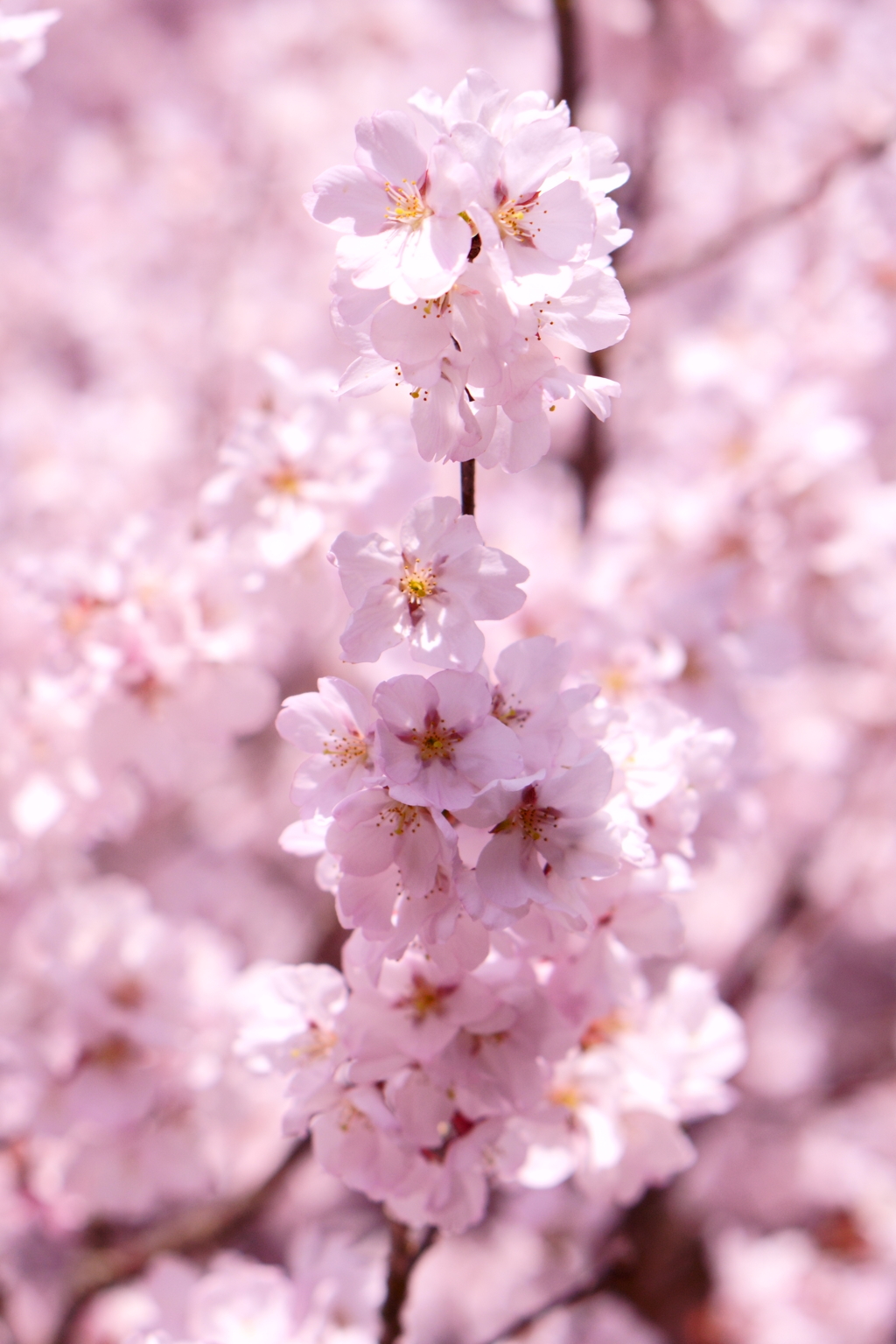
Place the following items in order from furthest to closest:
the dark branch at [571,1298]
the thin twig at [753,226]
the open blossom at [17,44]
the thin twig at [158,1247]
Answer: the thin twig at [753,226], the thin twig at [158,1247], the dark branch at [571,1298], the open blossom at [17,44]

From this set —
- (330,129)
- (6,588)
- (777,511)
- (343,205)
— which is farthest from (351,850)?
(330,129)

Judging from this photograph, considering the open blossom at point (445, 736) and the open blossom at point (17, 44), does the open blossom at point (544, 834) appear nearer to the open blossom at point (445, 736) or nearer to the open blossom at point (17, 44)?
the open blossom at point (445, 736)

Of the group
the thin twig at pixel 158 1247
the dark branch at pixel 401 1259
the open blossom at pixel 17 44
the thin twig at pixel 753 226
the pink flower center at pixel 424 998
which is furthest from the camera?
the thin twig at pixel 753 226

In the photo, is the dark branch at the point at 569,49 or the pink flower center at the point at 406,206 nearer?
the pink flower center at the point at 406,206

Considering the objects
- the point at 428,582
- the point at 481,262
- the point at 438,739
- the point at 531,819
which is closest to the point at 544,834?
the point at 531,819

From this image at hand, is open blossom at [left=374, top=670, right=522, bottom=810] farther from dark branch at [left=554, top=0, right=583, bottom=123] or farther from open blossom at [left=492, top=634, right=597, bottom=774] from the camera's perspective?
dark branch at [left=554, top=0, right=583, bottom=123]

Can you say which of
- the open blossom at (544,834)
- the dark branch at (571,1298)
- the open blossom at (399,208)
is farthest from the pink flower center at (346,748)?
the dark branch at (571,1298)
